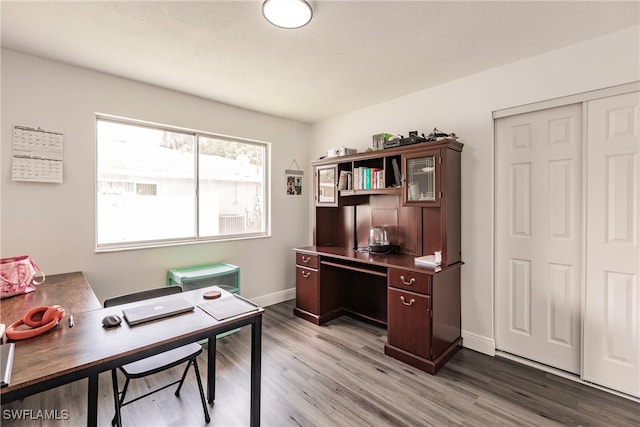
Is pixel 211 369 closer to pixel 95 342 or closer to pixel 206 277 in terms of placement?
pixel 95 342

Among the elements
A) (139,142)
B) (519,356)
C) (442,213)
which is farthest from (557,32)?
(139,142)

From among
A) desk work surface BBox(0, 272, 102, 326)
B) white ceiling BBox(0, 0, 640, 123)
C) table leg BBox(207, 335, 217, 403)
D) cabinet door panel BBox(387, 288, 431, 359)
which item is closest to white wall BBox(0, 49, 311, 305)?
white ceiling BBox(0, 0, 640, 123)

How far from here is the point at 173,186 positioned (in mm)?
3209

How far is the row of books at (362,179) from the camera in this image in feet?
10.1

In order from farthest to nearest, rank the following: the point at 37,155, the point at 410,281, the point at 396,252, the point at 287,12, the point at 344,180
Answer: the point at 344,180, the point at 396,252, the point at 410,281, the point at 37,155, the point at 287,12

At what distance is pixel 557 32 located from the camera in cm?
205

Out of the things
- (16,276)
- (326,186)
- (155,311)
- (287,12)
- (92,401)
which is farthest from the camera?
(326,186)

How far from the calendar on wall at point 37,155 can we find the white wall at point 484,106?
3.20 meters

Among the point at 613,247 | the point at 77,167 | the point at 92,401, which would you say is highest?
the point at 77,167

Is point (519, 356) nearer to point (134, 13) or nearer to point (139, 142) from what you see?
point (134, 13)

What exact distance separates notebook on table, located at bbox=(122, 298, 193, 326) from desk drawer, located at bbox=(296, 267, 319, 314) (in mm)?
1850

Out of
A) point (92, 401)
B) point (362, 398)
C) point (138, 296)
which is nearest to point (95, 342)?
point (92, 401)

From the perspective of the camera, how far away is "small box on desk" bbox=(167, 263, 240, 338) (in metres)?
2.88

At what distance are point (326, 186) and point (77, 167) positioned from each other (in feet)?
8.01
